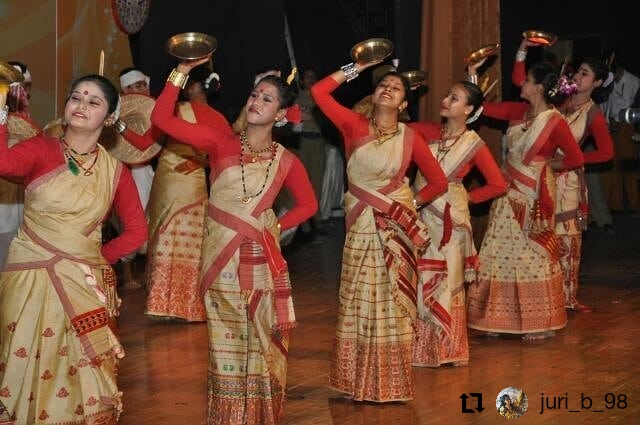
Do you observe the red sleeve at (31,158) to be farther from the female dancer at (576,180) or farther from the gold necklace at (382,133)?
the female dancer at (576,180)

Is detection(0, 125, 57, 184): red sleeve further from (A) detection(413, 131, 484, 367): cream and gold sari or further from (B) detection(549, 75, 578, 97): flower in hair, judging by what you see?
(B) detection(549, 75, 578, 97): flower in hair

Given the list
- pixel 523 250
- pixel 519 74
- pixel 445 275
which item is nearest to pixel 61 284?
pixel 445 275

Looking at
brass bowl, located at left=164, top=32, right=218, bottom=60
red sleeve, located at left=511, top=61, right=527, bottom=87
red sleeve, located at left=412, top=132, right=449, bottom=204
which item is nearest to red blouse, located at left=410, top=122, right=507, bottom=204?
red sleeve, located at left=412, top=132, right=449, bottom=204

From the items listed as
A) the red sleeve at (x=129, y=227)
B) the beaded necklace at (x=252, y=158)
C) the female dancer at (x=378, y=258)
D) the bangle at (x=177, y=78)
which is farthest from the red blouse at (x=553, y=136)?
the red sleeve at (x=129, y=227)

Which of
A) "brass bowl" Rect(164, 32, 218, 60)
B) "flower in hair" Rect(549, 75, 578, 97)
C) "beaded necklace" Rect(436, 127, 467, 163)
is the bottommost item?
"beaded necklace" Rect(436, 127, 467, 163)

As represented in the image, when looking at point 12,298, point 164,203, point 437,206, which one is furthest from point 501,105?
point 12,298

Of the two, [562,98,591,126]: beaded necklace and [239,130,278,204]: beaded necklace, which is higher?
[562,98,591,126]: beaded necklace

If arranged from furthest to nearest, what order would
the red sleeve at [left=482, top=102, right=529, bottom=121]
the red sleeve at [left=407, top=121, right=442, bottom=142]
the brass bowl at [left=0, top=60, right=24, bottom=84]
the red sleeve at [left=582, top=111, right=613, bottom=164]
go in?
the red sleeve at [left=582, top=111, right=613, bottom=164] → the red sleeve at [left=482, top=102, right=529, bottom=121] → the red sleeve at [left=407, top=121, right=442, bottom=142] → the brass bowl at [left=0, top=60, right=24, bottom=84]

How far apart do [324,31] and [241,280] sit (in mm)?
9767

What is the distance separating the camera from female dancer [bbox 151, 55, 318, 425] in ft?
17.2

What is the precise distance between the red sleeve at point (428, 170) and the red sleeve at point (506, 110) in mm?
1747

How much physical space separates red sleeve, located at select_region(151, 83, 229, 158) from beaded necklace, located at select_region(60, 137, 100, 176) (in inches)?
14.4

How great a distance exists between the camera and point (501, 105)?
7996mm

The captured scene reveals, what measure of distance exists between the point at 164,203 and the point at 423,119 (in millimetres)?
1796
